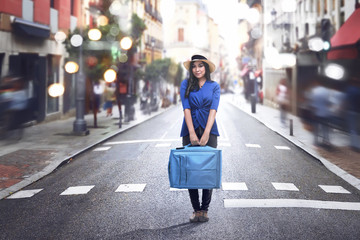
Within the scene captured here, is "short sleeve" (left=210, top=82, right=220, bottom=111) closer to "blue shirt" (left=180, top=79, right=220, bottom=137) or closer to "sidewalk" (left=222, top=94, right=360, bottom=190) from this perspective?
"blue shirt" (left=180, top=79, right=220, bottom=137)

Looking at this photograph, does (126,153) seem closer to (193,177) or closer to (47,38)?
(193,177)

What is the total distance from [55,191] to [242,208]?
126 inches

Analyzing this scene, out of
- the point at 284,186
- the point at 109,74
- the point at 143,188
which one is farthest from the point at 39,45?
the point at 284,186

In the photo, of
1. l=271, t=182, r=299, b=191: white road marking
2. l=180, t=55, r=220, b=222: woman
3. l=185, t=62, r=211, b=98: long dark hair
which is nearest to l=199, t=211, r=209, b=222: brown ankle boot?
l=180, t=55, r=220, b=222: woman

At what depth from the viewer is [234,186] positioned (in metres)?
7.52

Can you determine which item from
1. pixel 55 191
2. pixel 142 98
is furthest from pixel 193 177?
pixel 142 98

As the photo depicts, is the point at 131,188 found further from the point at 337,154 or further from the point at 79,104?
the point at 79,104

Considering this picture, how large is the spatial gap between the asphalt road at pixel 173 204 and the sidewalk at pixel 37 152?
37cm

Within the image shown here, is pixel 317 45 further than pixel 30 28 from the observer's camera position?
No

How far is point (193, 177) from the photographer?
17.0ft

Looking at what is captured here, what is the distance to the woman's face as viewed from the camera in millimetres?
5512

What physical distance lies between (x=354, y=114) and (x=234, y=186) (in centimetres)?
851

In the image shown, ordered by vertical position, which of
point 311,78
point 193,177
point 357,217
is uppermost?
point 311,78

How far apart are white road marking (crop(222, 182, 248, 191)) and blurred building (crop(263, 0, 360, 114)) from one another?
791 centimetres
